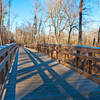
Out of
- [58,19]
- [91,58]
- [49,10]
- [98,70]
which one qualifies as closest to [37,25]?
[49,10]

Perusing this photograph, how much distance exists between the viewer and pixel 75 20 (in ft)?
80.2

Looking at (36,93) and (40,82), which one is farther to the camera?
(40,82)

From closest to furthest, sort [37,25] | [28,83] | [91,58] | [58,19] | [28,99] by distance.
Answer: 1. [28,99]
2. [28,83]
3. [91,58]
4. [58,19]
5. [37,25]

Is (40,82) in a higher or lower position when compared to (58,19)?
lower

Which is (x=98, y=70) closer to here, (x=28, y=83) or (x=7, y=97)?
(x=28, y=83)

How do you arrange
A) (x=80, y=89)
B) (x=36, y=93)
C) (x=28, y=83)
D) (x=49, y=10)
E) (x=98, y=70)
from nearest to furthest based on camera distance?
(x=36, y=93)
(x=80, y=89)
(x=28, y=83)
(x=98, y=70)
(x=49, y=10)

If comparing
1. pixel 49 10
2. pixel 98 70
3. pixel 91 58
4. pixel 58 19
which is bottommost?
pixel 98 70

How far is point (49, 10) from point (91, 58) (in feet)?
73.0

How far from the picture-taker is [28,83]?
3.91m

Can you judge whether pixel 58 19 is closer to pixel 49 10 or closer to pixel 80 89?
pixel 49 10

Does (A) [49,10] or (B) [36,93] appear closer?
(B) [36,93]

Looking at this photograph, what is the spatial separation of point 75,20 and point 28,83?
22.0m

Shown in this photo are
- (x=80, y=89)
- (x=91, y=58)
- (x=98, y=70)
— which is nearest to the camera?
(x=80, y=89)

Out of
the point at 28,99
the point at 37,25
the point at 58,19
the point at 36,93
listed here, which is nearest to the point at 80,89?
the point at 36,93
